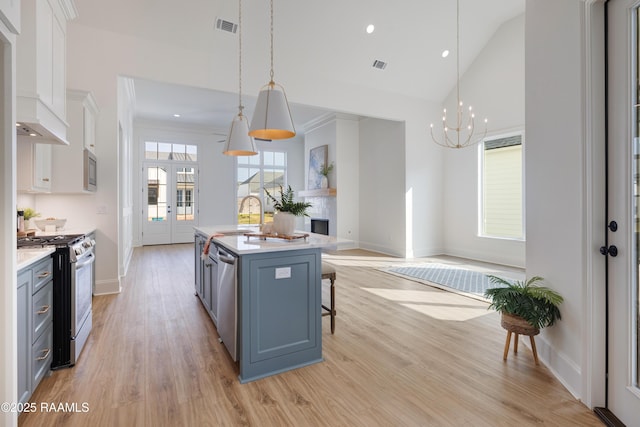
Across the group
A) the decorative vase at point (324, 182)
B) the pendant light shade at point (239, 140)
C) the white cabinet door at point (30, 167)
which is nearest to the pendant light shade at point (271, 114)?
the pendant light shade at point (239, 140)

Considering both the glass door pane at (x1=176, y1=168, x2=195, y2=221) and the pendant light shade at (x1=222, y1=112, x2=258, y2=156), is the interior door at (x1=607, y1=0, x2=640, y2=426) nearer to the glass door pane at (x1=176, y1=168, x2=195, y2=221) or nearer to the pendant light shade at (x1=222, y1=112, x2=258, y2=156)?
the pendant light shade at (x1=222, y1=112, x2=258, y2=156)

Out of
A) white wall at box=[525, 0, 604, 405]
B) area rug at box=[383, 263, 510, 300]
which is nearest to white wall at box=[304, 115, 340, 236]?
area rug at box=[383, 263, 510, 300]

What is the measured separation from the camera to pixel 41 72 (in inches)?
101

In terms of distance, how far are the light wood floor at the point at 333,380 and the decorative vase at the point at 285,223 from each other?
102cm

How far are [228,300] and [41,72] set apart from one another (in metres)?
2.40

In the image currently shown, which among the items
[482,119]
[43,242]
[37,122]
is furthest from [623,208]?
[482,119]

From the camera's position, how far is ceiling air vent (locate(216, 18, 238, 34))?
4.29m

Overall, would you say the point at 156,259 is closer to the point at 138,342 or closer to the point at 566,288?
the point at 138,342

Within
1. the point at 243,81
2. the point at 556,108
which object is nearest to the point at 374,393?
the point at 556,108

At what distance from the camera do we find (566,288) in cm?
206

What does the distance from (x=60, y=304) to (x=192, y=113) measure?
6557mm

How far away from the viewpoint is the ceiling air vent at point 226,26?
429 cm

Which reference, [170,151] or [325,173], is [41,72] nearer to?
[325,173]

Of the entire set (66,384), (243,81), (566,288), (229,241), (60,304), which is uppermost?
(243,81)
